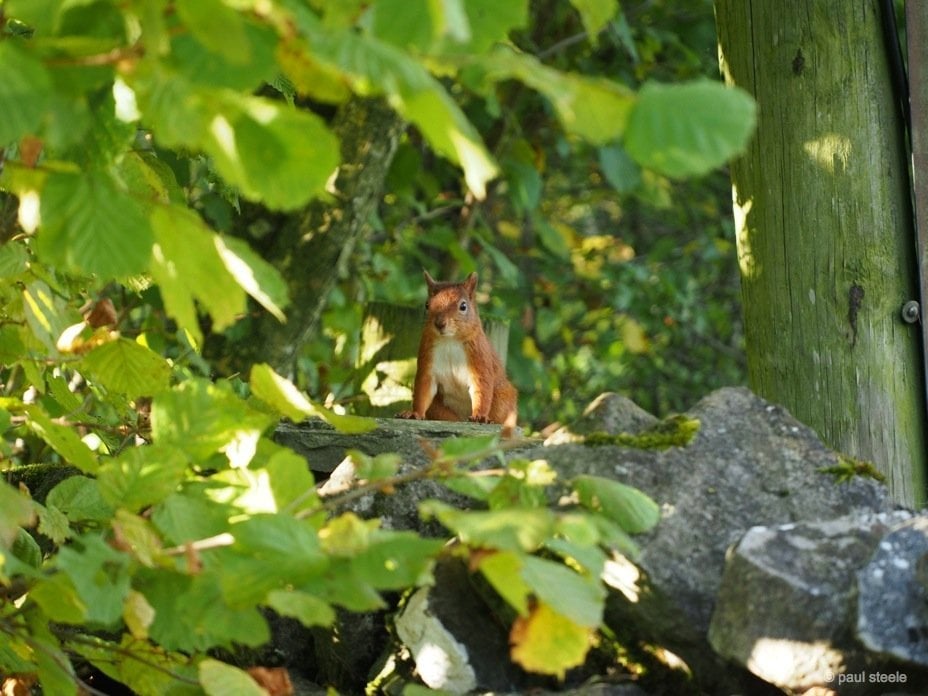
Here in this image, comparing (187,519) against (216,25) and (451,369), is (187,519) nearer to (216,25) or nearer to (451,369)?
(216,25)

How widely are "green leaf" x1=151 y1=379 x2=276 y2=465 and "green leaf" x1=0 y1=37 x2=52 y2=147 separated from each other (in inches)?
22.8

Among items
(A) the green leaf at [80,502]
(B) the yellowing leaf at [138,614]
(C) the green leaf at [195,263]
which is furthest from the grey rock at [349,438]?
(C) the green leaf at [195,263]

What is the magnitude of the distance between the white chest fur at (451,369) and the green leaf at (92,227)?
283 centimetres

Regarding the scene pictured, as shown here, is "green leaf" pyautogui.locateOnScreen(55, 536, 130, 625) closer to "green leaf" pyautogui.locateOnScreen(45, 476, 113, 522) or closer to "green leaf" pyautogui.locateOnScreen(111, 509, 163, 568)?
"green leaf" pyautogui.locateOnScreen(111, 509, 163, 568)

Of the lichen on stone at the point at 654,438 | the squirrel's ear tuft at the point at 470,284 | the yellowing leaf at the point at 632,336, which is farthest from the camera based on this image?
the yellowing leaf at the point at 632,336

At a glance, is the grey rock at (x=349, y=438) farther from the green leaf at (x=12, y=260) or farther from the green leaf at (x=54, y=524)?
the green leaf at (x=12, y=260)

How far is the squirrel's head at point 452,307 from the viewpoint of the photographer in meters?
4.28

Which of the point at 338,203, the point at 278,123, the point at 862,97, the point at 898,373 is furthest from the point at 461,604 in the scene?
the point at 338,203

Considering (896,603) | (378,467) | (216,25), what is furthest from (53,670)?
(896,603)

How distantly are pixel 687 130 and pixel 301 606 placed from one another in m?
0.76

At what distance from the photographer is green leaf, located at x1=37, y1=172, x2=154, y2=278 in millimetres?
1425

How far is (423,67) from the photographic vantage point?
1261 millimetres

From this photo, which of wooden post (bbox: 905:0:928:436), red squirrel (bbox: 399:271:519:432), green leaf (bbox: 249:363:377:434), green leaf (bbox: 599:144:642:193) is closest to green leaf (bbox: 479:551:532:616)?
green leaf (bbox: 249:363:377:434)

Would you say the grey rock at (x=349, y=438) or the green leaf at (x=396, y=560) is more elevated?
the green leaf at (x=396, y=560)
